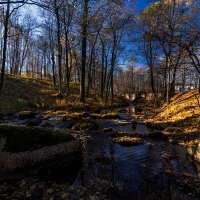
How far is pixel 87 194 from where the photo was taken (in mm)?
4605

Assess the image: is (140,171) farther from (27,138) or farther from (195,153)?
(27,138)

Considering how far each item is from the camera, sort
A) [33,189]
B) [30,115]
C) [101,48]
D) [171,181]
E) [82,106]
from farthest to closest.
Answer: [101,48] → [82,106] → [30,115] → [171,181] → [33,189]

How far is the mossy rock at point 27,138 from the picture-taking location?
218 inches

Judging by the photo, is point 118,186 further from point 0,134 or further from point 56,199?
point 0,134

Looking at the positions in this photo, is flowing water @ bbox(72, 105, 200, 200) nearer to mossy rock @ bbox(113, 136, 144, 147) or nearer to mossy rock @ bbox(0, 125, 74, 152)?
mossy rock @ bbox(113, 136, 144, 147)

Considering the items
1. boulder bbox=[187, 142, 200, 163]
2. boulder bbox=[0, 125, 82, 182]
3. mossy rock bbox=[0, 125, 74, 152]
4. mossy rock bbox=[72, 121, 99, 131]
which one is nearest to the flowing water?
boulder bbox=[187, 142, 200, 163]

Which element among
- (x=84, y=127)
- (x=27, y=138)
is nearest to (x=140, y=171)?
(x=27, y=138)

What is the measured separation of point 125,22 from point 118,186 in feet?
76.0

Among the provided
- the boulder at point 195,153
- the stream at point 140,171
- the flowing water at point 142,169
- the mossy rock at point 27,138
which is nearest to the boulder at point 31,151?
the mossy rock at point 27,138

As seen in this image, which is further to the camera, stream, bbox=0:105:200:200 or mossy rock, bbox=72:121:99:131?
mossy rock, bbox=72:121:99:131

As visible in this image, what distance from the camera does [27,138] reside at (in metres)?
5.87

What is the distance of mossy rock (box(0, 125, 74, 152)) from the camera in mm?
5527

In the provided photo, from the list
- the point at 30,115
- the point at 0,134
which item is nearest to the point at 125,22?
the point at 30,115

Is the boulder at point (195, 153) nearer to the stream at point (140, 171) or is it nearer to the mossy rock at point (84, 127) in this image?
the stream at point (140, 171)
